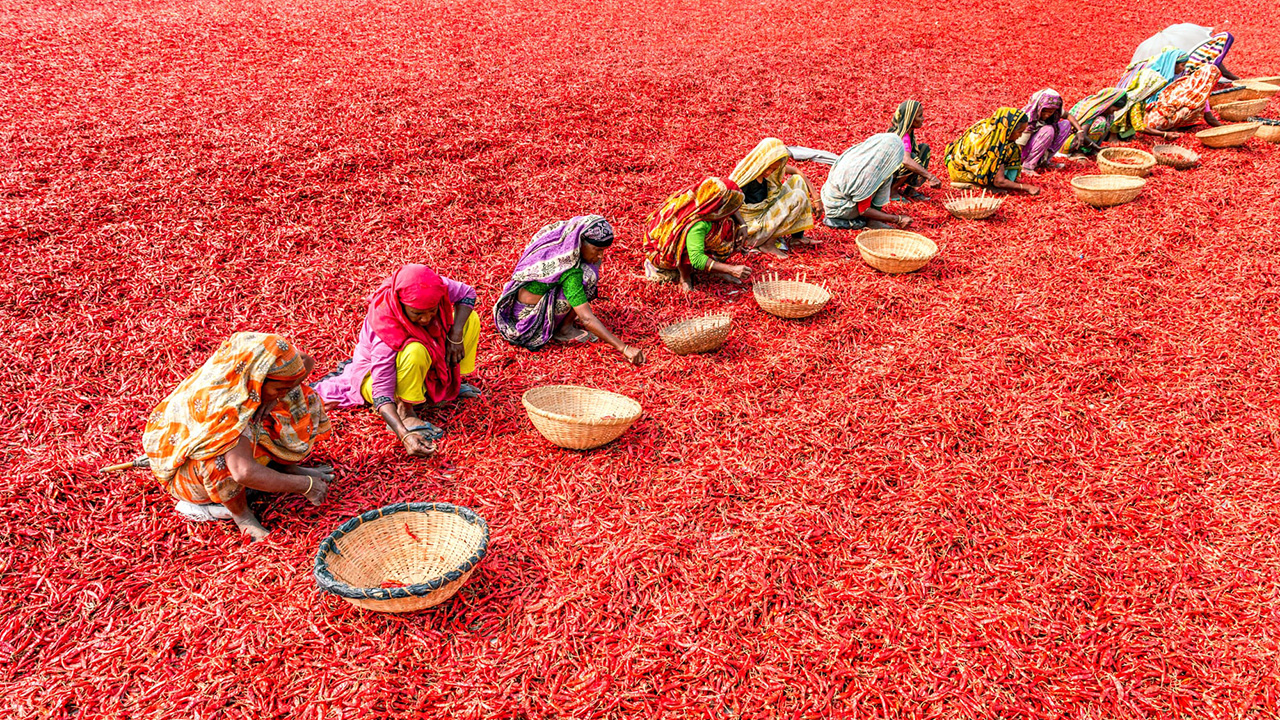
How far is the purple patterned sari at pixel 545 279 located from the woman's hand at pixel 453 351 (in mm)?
686

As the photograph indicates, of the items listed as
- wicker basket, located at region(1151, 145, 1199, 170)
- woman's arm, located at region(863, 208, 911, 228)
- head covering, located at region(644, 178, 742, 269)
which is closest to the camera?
head covering, located at region(644, 178, 742, 269)

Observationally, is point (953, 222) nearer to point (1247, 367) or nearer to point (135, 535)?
point (1247, 367)

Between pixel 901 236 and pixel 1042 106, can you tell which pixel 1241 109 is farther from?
pixel 901 236

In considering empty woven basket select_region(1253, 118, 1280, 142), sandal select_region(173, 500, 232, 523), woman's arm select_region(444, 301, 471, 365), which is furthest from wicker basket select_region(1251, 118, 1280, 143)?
sandal select_region(173, 500, 232, 523)

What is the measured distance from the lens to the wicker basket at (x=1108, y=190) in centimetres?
683

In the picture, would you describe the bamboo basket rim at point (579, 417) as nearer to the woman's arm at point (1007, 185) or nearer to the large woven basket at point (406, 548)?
the large woven basket at point (406, 548)

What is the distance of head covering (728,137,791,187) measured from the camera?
19.1 feet

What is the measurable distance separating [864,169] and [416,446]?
500cm

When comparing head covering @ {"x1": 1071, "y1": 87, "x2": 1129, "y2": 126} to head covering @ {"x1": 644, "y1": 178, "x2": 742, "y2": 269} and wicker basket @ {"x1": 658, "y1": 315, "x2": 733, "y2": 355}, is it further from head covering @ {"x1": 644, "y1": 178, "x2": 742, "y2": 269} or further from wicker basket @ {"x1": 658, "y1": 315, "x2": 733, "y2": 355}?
wicker basket @ {"x1": 658, "y1": 315, "x2": 733, "y2": 355}

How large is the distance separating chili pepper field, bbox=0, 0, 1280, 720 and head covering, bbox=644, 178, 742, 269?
0.34 m

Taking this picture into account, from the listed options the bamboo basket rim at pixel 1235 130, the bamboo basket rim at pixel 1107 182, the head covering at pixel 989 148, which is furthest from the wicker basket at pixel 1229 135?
the head covering at pixel 989 148

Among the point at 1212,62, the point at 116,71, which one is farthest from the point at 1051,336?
the point at 116,71

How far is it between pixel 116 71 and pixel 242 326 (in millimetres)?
5663

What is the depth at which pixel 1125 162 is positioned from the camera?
7867 mm
